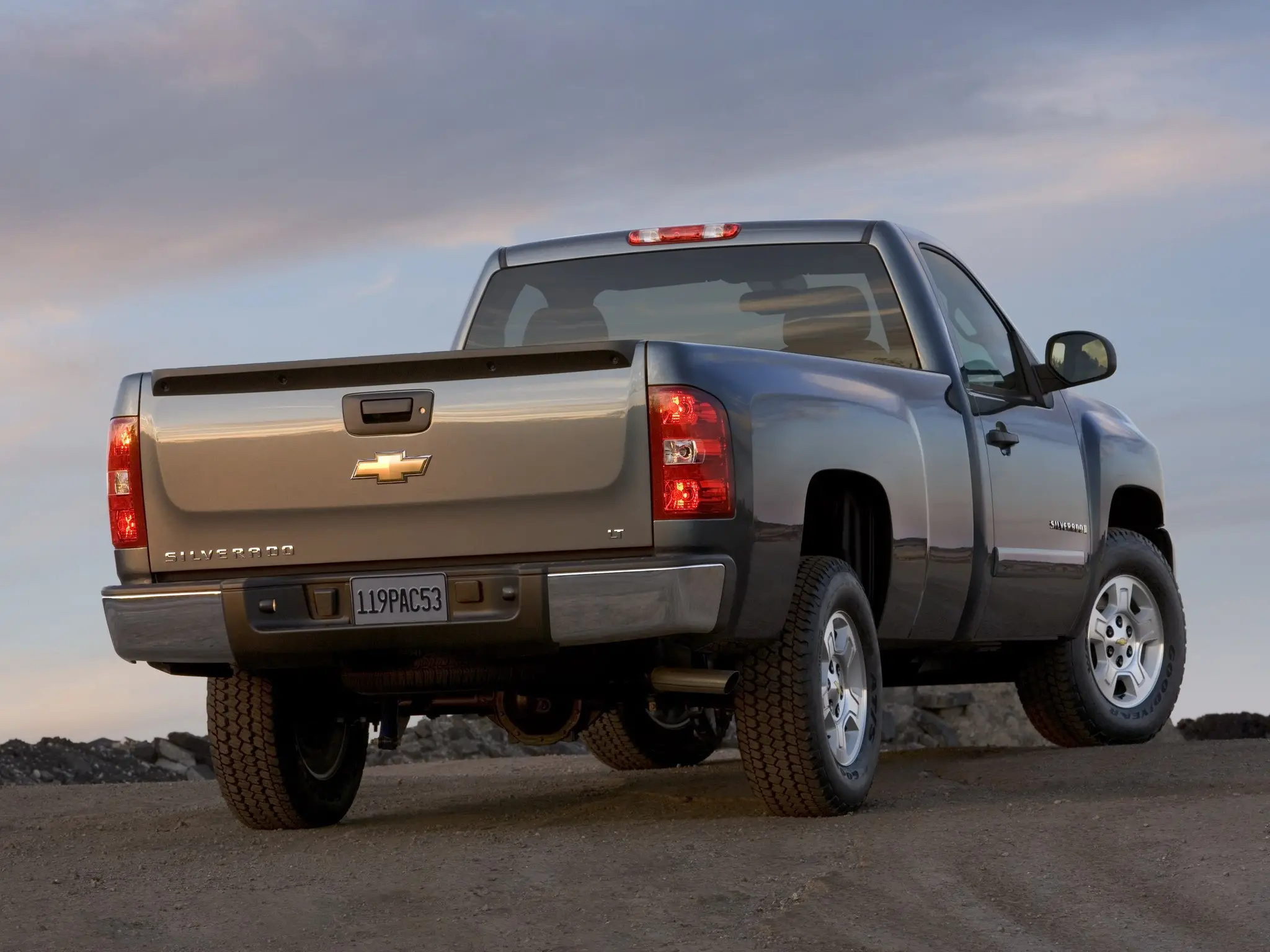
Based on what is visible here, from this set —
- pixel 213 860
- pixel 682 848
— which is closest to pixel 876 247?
pixel 682 848

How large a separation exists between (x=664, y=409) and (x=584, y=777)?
13.5 ft

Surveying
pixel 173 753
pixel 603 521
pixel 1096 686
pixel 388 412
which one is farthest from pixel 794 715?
pixel 173 753

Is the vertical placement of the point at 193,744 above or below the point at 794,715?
below

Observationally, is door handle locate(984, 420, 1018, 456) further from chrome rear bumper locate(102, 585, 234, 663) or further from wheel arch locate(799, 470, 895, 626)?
chrome rear bumper locate(102, 585, 234, 663)

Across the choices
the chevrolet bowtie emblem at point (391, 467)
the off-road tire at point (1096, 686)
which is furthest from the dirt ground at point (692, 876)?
the off-road tire at point (1096, 686)

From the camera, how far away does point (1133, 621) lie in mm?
10555

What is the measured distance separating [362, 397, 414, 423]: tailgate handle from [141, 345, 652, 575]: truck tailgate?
1.5 inches

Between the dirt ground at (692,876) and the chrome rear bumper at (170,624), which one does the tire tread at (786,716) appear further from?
the chrome rear bumper at (170,624)

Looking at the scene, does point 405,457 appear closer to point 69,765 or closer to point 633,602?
point 633,602

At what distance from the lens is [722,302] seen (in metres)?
8.55

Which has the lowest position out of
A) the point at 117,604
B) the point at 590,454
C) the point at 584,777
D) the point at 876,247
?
the point at 584,777

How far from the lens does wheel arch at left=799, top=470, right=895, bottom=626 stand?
7.42 m

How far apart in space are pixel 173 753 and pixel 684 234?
280 inches

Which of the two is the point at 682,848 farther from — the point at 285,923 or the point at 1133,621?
the point at 1133,621
